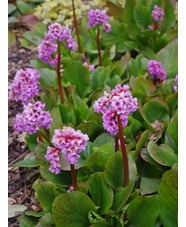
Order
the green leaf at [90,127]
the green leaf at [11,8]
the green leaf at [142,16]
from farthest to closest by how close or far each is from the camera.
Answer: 1. the green leaf at [11,8]
2. the green leaf at [142,16]
3. the green leaf at [90,127]

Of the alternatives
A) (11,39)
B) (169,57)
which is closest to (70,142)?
(169,57)

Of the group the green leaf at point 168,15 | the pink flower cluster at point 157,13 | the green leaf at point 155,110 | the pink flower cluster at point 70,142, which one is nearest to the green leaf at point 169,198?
the pink flower cluster at point 70,142

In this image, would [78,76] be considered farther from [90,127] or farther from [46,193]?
[46,193]

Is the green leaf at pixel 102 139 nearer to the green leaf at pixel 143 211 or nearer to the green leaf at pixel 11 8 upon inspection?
the green leaf at pixel 143 211

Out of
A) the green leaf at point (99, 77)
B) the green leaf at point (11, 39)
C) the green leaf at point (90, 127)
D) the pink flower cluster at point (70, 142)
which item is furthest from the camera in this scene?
the green leaf at point (11, 39)

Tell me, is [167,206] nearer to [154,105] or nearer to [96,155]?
[96,155]

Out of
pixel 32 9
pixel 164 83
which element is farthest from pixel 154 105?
pixel 32 9

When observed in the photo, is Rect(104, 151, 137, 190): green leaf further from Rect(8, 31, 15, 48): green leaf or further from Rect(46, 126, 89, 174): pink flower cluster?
Rect(8, 31, 15, 48): green leaf
